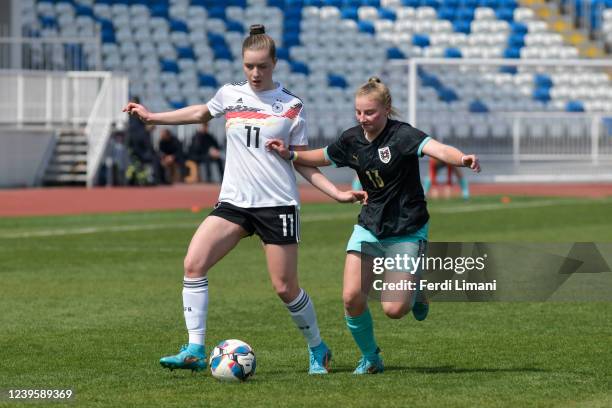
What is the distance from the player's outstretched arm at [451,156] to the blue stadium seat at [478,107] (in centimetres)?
2614

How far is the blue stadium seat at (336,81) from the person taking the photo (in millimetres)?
36219

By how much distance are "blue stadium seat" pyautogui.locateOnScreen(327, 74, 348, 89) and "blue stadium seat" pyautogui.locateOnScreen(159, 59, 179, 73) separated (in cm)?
413

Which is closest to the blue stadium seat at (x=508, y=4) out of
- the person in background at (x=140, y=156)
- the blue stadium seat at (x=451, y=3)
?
the blue stadium seat at (x=451, y=3)

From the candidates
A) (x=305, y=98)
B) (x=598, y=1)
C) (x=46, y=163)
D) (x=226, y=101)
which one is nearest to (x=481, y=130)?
(x=305, y=98)

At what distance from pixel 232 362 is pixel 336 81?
29126 millimetres

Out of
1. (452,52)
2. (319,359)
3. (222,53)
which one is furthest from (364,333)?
(452,52)

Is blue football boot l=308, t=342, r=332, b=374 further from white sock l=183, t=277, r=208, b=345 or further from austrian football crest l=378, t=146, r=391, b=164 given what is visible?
austrian football crest l=378, t=146, r=391, b=164

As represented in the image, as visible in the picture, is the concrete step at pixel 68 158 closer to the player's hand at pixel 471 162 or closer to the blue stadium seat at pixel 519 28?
the blue stadium seat at pixel 519 28

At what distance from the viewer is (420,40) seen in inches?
1476

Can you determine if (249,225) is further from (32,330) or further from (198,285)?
(32,330)

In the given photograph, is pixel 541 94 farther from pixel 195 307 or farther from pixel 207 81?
pixel 195 307

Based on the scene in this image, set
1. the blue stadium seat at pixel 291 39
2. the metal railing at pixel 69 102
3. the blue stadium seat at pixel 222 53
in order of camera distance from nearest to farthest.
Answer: the metal railing at pixel 69 102 → the blue stadium seat at pixel 222 53 → the blue stadium seat at pixel 291 39

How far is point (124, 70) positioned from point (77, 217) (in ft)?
Result: 42.4

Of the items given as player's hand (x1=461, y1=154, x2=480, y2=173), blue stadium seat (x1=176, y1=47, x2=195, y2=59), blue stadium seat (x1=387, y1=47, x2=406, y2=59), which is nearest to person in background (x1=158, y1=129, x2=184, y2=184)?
blue stadium seat (x1=176, y1=47, x2=195, y2=59)
